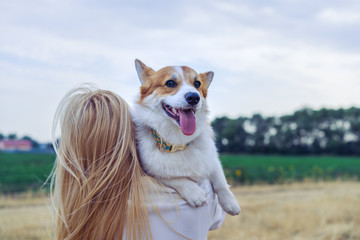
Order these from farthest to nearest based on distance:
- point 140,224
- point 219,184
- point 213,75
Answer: point 213,75 < point 219,184 < point 140,224

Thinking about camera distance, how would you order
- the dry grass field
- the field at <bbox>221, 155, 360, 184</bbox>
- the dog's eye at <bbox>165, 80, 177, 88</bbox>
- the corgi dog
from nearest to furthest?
the corgi dog → the dog's eye at <bbox>165, 80, 177, 88</bbox> → the dry grass field → the field at <bbox>221, 155, 360, 184</bbox>

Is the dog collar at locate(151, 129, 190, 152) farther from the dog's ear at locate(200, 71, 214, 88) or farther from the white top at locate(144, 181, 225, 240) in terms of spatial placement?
the dog's ear at locate(200, 71, 214, 88)

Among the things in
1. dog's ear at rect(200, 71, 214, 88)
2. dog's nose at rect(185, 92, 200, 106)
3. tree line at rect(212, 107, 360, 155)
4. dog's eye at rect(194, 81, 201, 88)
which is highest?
dog's ear at rect(200, 71, 214, 88)

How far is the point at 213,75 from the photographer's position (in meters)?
3.25

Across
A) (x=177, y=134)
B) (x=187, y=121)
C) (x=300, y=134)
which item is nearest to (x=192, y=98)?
(x=187, y=121)

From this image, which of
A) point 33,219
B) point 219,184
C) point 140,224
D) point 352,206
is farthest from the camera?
point 352,206

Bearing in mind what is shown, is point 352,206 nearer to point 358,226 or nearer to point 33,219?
point 358,226

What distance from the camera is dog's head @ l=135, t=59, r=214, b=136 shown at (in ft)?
8.86

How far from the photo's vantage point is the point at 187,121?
8.86 ft

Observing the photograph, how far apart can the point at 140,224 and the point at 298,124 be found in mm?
63754

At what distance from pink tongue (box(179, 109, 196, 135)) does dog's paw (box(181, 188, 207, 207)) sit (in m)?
0.42

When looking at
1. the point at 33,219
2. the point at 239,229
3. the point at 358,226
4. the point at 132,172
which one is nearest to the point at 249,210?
the point at 239,229

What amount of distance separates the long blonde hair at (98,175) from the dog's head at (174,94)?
40 centimetres

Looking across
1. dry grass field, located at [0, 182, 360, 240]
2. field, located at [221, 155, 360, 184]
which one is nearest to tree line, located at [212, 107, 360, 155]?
field, located at [221, 155, 360, 184]
